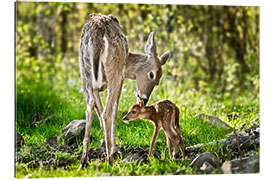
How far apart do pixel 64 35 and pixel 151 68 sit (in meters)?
3.11

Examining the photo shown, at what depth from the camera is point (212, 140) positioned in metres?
4.47

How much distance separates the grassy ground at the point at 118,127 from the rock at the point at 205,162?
0.29ft

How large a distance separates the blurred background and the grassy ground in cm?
32

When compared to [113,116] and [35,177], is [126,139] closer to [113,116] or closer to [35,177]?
[113,116]

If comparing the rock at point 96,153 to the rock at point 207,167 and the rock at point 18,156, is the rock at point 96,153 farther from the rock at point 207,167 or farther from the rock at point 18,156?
the rock at point 207,167

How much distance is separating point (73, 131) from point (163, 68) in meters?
1.76

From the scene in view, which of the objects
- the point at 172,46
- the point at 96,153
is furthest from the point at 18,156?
the point at 172,46

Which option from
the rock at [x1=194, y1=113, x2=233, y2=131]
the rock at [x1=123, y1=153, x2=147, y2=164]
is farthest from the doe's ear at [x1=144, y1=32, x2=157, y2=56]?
the rock at [x1=194, y1=113, x2=233, y2=131]

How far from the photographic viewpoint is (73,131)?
14.1 feet

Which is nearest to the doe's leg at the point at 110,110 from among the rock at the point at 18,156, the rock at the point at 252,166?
the rock at the point at 18,156

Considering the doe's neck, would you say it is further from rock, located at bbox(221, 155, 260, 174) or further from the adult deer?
rock, located at bbox(221, 155, 260, 174)

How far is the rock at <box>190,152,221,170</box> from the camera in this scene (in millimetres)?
3821

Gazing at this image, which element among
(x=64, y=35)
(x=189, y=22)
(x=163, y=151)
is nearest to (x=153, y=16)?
(x=189, y=22)

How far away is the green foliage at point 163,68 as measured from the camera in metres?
4.62
